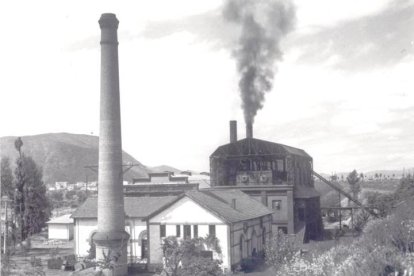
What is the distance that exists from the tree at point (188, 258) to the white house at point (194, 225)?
0.76 m

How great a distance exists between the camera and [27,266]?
35.1 m

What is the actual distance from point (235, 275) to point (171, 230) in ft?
16.4

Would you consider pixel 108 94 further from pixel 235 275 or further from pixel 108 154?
pixel 235 275

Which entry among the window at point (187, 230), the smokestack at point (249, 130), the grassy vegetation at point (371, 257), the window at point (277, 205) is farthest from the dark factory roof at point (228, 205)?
the smokestack at point (249, 130)

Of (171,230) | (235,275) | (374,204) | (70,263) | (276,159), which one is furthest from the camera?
(374,204)

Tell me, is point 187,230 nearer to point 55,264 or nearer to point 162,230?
point 162,230

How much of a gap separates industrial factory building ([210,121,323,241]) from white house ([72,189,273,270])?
5736mm

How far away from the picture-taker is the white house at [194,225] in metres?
29.8

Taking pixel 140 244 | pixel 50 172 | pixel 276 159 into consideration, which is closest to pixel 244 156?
pixel 276 159

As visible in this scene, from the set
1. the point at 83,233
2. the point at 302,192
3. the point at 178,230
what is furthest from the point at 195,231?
the point at 302,192

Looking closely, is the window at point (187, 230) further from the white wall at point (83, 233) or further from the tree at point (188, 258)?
the white wall at point (83, 233)

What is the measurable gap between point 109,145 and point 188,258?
8.70 m

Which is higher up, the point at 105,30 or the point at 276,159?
the point at 105,30

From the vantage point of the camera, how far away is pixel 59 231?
54.7m
